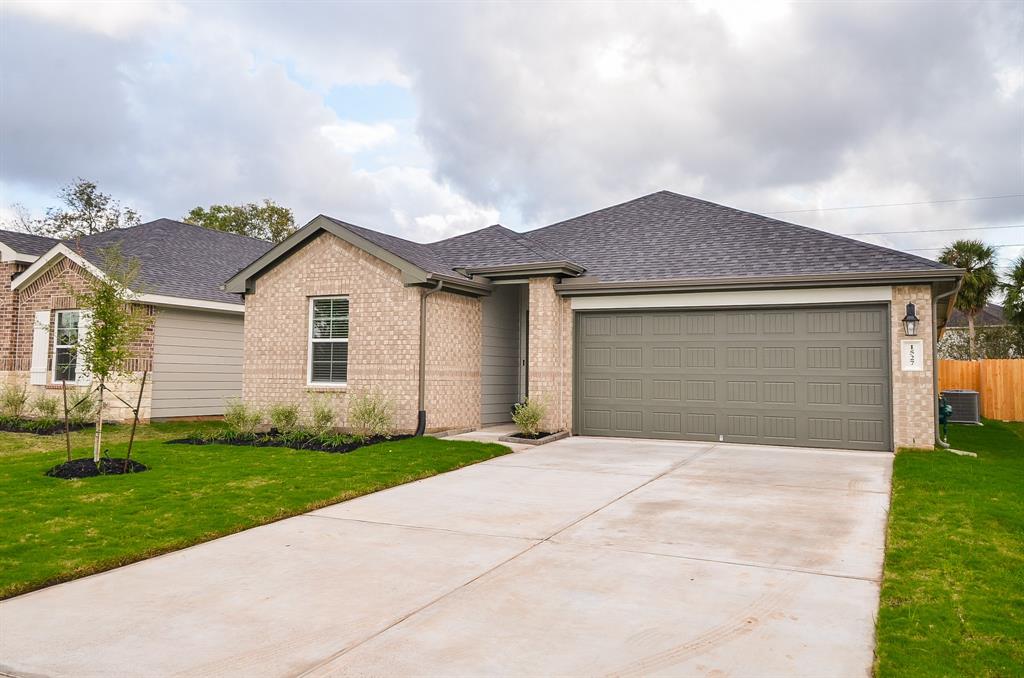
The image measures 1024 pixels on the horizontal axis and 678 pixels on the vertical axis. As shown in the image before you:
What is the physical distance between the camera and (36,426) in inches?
567

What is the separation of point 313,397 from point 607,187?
19971 millimetres

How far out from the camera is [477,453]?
11.3m

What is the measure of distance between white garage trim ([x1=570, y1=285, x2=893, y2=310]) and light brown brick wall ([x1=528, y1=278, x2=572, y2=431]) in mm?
492

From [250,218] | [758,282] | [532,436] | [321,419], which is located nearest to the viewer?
[758,282]

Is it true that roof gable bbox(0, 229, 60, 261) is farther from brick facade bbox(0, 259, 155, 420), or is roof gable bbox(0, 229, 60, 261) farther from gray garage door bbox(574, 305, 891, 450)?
gray garage door bbox(574, 305, 891, 450)

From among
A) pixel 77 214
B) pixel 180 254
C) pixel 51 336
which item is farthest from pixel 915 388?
pixel 77 214

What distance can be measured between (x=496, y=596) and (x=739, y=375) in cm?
946

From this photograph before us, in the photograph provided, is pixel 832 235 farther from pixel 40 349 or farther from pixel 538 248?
pixel 40 349

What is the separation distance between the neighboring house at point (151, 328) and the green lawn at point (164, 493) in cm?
402

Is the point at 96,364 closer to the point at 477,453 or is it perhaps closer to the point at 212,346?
the point at 477,453

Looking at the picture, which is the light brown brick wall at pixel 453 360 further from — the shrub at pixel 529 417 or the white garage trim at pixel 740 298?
the white garage trim at pixel 740 298

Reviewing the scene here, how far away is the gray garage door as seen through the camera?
40.1 feet

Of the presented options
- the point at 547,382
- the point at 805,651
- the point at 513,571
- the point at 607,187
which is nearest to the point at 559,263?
the point at 547,382

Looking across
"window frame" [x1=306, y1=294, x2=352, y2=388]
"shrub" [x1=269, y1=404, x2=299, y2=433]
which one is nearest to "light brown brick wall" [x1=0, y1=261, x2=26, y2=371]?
"window frame" [x1=306, y1=294, x2=352, y2=388]
